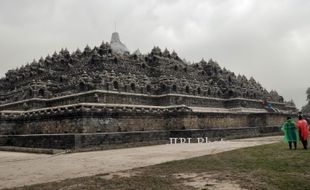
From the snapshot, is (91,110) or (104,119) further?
(104,119)

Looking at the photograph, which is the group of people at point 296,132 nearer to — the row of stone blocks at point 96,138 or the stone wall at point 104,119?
the row of stone blocks at point 96,138

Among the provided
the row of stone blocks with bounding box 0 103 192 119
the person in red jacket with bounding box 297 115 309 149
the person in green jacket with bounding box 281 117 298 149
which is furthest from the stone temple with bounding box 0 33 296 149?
the person in red jacket with bounding box 297 115 309 149

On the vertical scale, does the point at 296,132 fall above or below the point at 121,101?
below

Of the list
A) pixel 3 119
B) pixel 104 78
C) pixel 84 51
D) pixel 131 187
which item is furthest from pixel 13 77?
pixel 131 187

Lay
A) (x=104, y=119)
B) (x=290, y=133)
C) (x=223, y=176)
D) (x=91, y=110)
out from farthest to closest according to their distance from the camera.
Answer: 1. (x=104, y=119)
2. (x=91, y=110)
3. (x=290, y=133)
4. (x=223, y=176)

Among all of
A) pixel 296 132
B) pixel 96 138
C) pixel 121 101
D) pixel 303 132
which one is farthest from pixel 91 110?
pixel 303 132

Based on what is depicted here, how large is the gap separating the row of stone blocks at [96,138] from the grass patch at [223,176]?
10.2m

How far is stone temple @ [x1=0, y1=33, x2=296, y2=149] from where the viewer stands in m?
23.2

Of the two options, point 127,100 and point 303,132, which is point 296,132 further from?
point 127,100

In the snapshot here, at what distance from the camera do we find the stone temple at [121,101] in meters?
23.2

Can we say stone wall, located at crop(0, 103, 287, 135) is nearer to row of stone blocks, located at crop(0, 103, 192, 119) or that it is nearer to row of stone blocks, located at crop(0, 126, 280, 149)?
row of stone blocks, located at crop(0, 103, 192, 119)

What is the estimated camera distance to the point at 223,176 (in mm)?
9414

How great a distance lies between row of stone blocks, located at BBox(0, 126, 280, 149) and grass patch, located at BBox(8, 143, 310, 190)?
10248 millimetres

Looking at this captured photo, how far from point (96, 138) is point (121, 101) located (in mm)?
7305
